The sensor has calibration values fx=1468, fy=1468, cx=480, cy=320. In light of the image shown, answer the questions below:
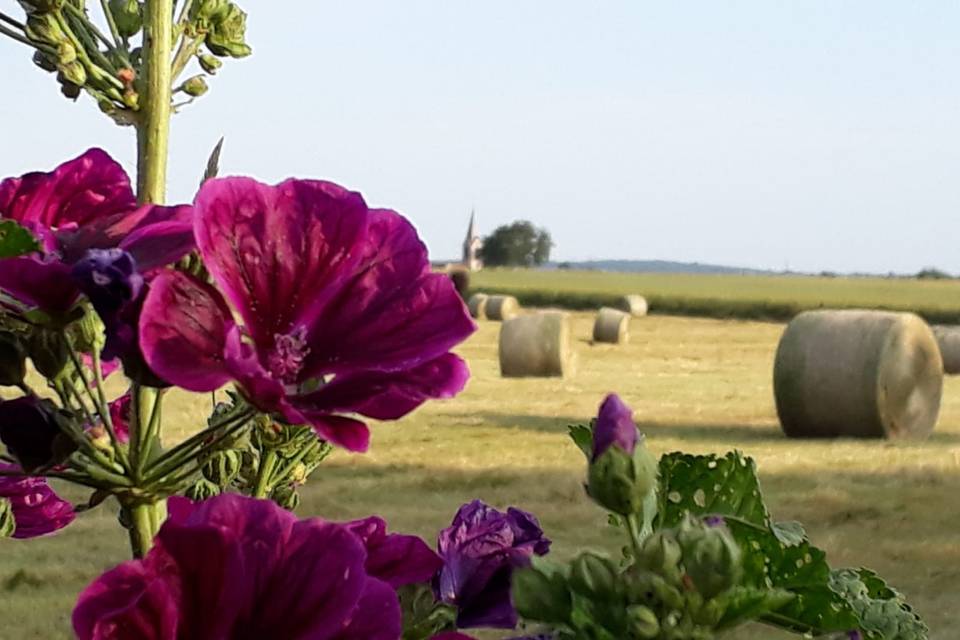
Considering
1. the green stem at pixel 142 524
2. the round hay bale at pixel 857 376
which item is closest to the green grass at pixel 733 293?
the round hay bale at pixel 857 376

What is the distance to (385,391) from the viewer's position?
0.59m

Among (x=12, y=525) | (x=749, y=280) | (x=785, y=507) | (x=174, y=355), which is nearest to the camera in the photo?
(x=174, y=355)

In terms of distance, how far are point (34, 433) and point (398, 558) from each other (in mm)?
165

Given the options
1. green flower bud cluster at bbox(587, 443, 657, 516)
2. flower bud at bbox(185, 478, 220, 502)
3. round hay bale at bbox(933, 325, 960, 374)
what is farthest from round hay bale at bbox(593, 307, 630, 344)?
green flower bud cluster at bbox(587, 443, 657, 516)

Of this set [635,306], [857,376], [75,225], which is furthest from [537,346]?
[75,225]

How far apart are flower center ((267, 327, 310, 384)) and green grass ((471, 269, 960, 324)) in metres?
31.0

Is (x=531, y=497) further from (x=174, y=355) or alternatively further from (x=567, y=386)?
(x=174, y=355)

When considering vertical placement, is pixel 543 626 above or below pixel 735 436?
above

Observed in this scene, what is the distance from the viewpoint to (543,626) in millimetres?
455

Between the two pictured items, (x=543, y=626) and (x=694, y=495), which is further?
(x=694, y=495)

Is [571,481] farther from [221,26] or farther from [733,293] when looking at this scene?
[733,293]

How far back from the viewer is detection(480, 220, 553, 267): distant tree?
6519 centimetres

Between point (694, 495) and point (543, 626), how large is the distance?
0.14 metres

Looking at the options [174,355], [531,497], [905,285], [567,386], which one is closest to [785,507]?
[531,497]
